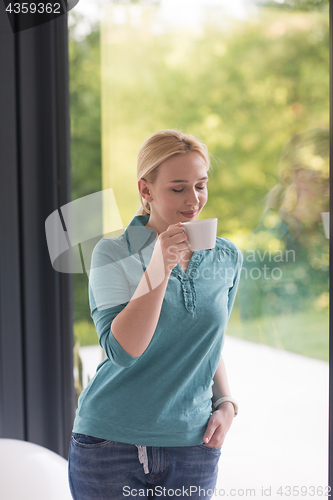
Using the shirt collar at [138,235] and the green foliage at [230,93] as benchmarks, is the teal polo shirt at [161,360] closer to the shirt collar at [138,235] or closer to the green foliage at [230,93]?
the shirt collar at [138,235]

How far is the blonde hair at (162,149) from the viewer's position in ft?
2.82

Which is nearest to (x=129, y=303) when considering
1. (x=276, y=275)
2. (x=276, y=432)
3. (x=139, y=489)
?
(x=139, y=489)

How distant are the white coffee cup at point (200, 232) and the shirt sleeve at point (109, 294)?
163mm

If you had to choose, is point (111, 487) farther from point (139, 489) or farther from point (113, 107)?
point (113, 107)

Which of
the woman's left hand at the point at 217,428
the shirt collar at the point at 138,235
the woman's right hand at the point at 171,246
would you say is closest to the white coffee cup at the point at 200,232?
the woman's right hand at the point at 171,246

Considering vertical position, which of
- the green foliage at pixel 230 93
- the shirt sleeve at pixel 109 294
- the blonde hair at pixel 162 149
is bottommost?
the shirt sleeve at pixel 109 294

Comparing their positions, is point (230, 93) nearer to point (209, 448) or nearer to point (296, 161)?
point (296, 161)

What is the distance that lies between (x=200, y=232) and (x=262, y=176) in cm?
45

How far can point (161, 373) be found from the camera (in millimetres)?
839

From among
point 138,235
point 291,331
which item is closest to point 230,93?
point 138,235

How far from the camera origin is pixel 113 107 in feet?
4.66

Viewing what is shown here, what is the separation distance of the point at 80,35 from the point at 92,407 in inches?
46.9

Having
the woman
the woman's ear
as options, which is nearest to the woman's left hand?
the woman

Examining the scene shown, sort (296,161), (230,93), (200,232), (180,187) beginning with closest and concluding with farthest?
(200,232) < (180,187) < (296,161) < (230,93)
